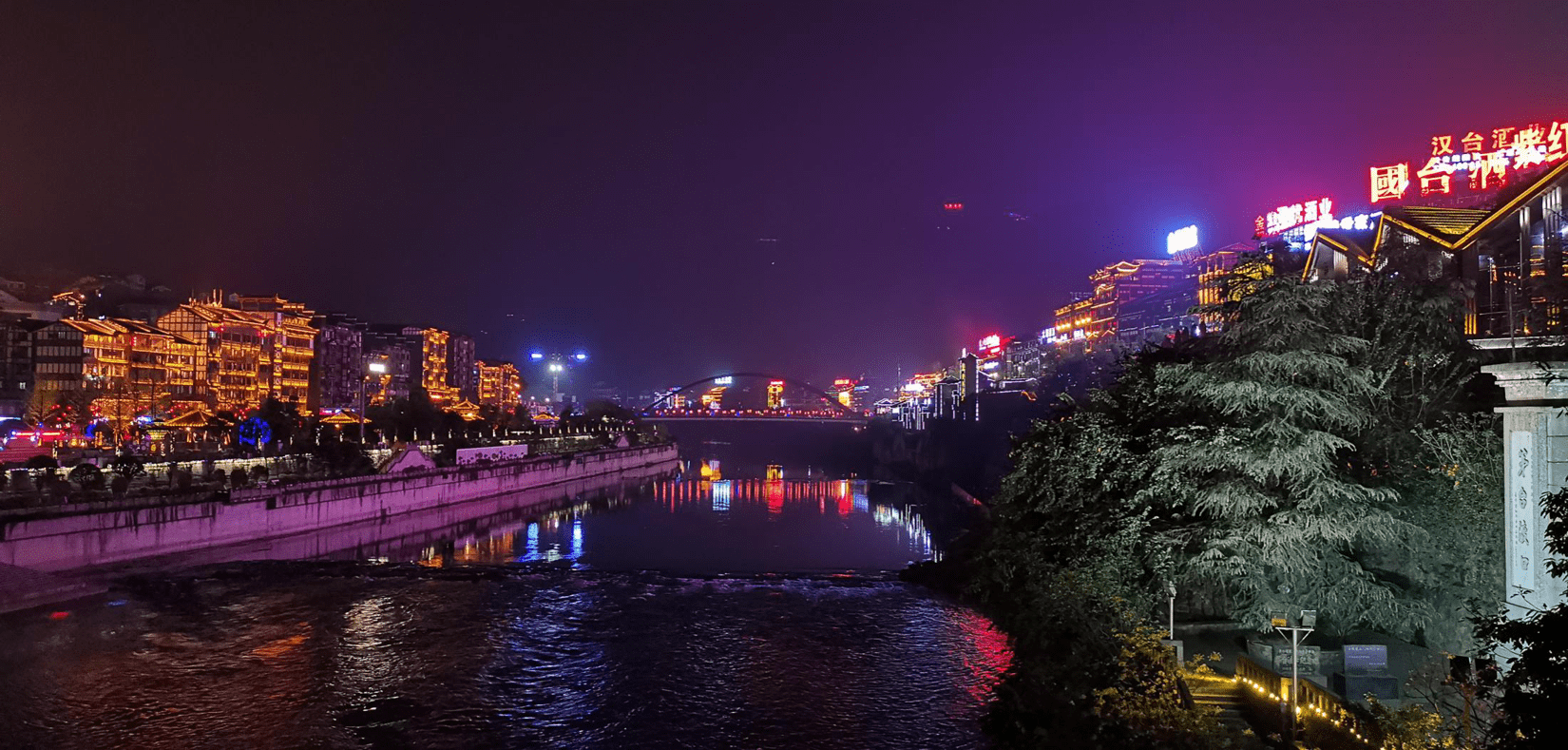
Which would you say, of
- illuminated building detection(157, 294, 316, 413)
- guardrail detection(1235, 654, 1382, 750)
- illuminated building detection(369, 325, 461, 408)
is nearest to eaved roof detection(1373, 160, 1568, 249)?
guardrail detection(1235, 654, 1382, 750)

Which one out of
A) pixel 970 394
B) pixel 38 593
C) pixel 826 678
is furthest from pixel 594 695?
pixel 970 394

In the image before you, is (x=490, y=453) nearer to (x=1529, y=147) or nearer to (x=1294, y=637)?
(x=1529, y=147)

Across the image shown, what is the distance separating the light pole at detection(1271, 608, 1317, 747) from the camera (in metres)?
12.2

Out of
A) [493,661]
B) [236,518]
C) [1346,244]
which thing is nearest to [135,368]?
[236,518]

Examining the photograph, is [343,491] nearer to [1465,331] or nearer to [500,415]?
[1465,331]

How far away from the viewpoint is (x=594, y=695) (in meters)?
20.5

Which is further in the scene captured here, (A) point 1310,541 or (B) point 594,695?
(B) point 594,695

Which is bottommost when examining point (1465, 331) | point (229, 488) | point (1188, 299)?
point (229, 488)

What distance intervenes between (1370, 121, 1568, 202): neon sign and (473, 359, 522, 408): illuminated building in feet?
467

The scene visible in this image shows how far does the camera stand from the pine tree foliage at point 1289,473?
15.4 meters

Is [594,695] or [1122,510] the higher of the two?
[1122,510]

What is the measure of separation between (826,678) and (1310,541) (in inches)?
427

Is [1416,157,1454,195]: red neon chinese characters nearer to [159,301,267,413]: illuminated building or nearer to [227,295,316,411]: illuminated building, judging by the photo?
[159,301,267,413]: illuminated building

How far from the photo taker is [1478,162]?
4272 centimetres
